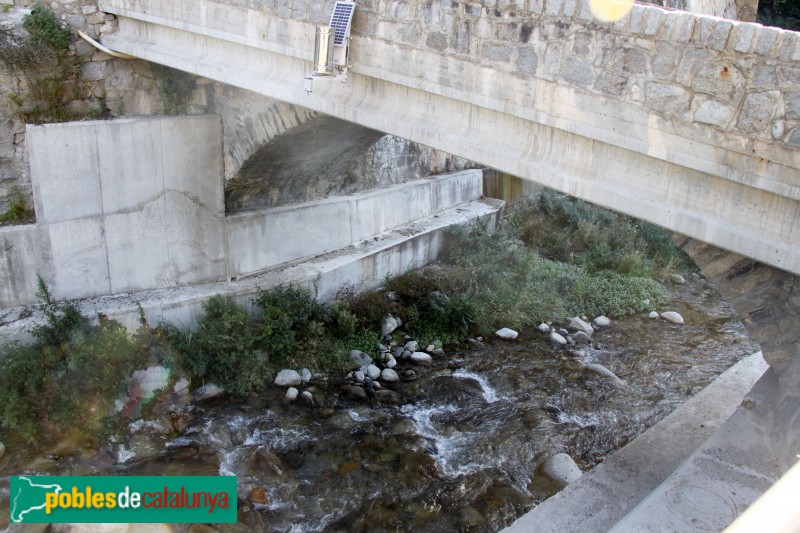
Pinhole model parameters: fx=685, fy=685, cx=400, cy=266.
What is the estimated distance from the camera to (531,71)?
4477 mm

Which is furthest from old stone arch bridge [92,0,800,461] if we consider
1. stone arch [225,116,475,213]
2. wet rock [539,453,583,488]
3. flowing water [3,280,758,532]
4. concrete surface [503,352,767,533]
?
flowing water [3,280,758,532]

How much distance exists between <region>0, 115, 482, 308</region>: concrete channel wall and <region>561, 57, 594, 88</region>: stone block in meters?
4.51

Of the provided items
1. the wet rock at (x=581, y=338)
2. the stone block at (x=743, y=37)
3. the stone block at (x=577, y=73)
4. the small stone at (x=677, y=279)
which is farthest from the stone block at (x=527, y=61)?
the small stone at (x=677, y=279)

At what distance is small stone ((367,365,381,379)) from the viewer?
7.90 meters

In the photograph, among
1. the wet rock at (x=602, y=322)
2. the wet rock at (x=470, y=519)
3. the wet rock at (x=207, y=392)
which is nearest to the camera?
the wet rock at (x=470, y=519)

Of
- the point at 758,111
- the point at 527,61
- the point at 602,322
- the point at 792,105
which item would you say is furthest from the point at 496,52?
the point at 602,322

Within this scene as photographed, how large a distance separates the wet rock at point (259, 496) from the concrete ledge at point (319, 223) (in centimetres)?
300

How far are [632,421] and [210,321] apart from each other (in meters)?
4.60

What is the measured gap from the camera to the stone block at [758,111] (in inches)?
142

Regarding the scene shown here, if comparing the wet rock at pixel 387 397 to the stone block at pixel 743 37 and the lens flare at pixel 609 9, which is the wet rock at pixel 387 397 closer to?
the lens flare at pixel 609 9

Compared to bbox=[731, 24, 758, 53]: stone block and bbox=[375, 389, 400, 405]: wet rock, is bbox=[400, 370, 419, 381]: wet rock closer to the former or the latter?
bbox=[375, 389, 400, 405]: wet rock

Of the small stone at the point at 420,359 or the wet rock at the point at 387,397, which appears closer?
the wet rock at the point at 387,397

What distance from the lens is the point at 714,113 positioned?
379 cm

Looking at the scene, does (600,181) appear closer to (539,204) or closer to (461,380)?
(461,380)
